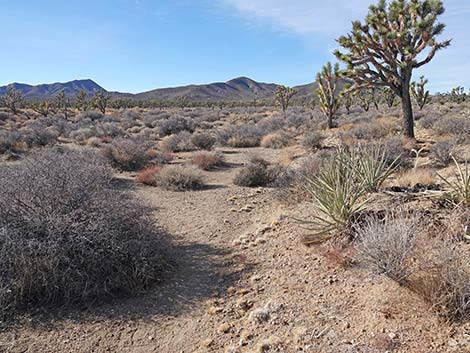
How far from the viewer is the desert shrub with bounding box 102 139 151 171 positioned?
13430 mm

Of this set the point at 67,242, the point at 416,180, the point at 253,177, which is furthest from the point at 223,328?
the point at 253,177

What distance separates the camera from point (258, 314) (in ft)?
13.7

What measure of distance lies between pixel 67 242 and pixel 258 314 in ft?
8.65

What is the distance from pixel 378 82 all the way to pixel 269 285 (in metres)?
11.5

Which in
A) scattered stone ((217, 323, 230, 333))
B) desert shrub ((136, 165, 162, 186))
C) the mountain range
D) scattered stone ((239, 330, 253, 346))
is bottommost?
scattered stone ((217, 323, 230, 333))

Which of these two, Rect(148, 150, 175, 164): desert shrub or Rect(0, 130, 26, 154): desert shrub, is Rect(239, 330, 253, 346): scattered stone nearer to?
Rect(148, 150, 175, 164): desert shrub

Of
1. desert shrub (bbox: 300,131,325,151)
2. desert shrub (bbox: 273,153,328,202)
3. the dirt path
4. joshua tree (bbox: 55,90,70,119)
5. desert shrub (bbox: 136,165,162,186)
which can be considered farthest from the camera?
joshua tree (bbox: 55,90,70,119)

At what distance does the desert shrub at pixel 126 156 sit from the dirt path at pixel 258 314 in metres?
7.91

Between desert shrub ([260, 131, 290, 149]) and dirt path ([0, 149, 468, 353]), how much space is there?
1193cm

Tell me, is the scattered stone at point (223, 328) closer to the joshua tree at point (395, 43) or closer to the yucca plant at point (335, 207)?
the yucca plant at point (335, 207)

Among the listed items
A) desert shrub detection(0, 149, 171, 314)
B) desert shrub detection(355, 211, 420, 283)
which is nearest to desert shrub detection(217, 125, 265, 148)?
desert shrub detection(0, 149, 171, 314)

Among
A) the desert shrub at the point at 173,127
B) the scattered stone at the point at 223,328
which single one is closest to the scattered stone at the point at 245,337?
the scattered stone at the point at 223,328

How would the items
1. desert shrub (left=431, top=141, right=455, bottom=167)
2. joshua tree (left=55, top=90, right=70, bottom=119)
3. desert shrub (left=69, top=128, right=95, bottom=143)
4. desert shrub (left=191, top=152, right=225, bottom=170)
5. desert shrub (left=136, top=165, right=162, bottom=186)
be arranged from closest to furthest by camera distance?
1. desert shrub (left=431, top=141, right=455, bottom=167)
2. desert shrub (left=136, top=165, right=162, bottom=186)
3. desert shrub (left=191, top=152, right=225, bottom=170)
4. desert shrub (left=69, top=128, right=95, bottom=143)
5. joshua tree (left=55, top=90, right=70, bottom=119)

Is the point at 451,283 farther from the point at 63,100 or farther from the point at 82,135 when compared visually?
the point at 63,100
